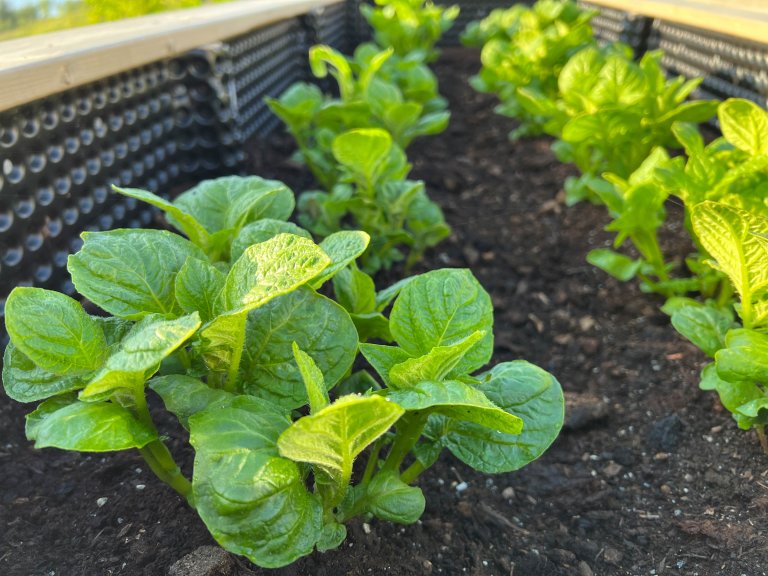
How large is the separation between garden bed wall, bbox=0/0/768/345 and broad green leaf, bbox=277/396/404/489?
2.57 ft

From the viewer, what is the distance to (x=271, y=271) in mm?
824

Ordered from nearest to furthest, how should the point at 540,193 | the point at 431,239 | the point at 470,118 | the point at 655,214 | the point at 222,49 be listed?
the point at 655,214 → the point at 431,239 → the point at 222,49 → the point at 540,193 → the point at 470,118

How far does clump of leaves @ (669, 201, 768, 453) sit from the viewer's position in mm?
1088

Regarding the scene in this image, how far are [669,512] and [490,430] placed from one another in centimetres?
44

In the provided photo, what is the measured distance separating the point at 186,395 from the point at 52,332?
0.18 metres

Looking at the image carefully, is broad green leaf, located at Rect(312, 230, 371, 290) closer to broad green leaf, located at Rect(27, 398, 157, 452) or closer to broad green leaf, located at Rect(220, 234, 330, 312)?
broad green leaf, located at Rect(220, 234, 330, 312)

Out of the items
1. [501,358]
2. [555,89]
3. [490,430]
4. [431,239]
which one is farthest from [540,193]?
[490,430]

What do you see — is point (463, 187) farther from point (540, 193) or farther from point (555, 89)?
point (555, 89)

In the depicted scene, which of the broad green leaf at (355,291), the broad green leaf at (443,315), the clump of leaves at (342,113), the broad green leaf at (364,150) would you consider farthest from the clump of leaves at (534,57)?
the broad green leaf at (443,315)

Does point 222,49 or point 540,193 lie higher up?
point 222,49

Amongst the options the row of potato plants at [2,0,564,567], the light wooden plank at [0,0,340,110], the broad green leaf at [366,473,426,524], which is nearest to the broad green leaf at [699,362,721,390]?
the row of potato plants at [2,0,564,567]

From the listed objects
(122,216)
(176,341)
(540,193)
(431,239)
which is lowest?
(540,193)

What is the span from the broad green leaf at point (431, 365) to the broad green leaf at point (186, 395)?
220 millimetres

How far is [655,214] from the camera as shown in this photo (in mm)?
1641
